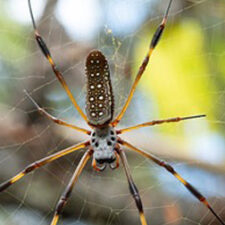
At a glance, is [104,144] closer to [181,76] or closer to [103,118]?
[103,118]

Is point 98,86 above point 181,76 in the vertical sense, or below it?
below

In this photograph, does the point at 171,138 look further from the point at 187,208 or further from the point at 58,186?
the point at 58,186

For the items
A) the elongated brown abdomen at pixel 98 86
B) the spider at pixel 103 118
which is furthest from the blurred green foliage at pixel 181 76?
the elongated brown abdomen at pixel 98 86

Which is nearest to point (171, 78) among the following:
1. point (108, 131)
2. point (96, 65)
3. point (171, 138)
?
point (171, 138)

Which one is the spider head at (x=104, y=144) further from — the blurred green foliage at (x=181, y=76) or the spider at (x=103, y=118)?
the blurred green foliage at (x=181, y=76)

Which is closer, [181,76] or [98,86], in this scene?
[98,86]

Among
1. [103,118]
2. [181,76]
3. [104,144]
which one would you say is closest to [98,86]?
[103,118]

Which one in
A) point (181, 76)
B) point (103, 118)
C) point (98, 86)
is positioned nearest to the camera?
point (98, 86)

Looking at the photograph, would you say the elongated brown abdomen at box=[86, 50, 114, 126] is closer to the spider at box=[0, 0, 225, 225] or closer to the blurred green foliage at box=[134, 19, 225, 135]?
the spider at box=[0, 0, 225, 225]
